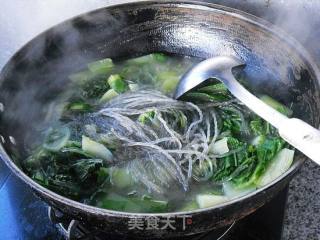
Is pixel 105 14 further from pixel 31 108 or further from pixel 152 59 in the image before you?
pixel 31 108

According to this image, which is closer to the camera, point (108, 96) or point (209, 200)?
point (209, 200)

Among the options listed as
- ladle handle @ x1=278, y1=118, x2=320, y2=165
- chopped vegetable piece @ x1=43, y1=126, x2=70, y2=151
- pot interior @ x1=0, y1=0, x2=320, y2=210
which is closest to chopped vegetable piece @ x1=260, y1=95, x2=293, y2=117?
pot interior @ x1=0, y1=0, x2=320, y2=210

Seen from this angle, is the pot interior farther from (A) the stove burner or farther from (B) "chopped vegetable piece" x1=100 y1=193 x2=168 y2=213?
(B) "chopped vegetable piece" x1=100 y1=193 x2=168 y2=213

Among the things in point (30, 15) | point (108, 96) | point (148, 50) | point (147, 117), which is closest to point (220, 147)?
point (147, 117)

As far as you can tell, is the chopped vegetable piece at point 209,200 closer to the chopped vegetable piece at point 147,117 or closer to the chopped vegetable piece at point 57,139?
the chopped vegetable piece at point 147,117

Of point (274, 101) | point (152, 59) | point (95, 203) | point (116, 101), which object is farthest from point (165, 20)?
point (95, 203)

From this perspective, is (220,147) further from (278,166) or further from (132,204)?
(132,204)
